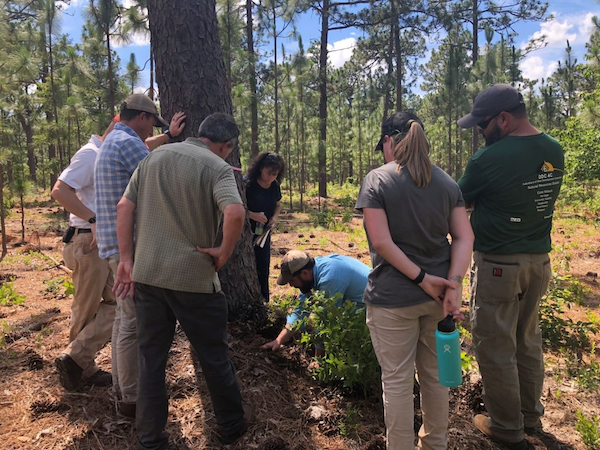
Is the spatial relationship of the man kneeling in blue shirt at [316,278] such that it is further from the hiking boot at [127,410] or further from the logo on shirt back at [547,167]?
the logo on shirt back at [547,167]

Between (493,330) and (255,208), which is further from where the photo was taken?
(255,208)

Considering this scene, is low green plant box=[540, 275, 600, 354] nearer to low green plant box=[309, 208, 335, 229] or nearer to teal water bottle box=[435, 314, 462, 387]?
teal water bottle box=[435, 314, 462, 387]

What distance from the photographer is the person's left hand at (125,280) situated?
2.27m

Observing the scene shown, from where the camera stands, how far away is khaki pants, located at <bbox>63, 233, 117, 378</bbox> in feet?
9.68

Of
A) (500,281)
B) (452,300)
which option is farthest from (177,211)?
(500,281)

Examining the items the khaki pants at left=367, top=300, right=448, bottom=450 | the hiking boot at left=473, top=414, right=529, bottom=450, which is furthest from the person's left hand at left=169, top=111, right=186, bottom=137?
the hiking boot at left=473, top=414, right=529, bottom=450

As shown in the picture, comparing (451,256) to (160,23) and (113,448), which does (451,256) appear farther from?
(160,23)

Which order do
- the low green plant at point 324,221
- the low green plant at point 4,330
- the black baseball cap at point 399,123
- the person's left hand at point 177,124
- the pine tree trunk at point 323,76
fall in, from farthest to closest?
1. the pine tree trunk at point 323,76
2. the low green plant at point 324,221
3. the low green plant at point 4,330
4. the person's left hand at point 177,124
5. the black baseball cap at point 399,123

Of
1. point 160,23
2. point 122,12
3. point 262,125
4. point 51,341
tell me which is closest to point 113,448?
point 51,341

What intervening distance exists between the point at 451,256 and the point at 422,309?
305mm

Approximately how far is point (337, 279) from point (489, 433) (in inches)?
53.1

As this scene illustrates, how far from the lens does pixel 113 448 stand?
2.35 meters

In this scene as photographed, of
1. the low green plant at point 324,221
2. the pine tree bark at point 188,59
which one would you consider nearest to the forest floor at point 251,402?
the pine tree bark at point 188,59

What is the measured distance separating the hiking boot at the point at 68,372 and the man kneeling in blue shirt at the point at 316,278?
4.29ft
